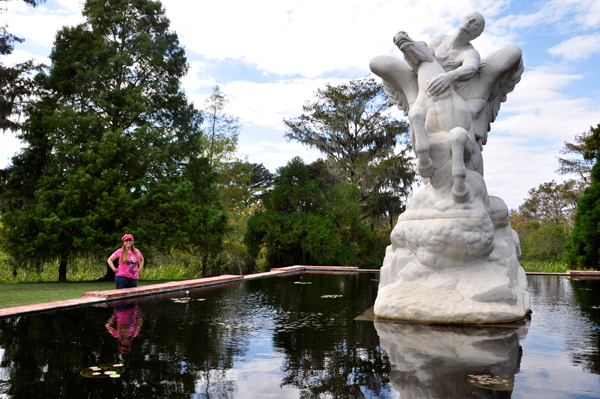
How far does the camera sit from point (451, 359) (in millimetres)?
2953

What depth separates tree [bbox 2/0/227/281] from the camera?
11047 mm

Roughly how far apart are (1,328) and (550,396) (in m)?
Answer: 4.49

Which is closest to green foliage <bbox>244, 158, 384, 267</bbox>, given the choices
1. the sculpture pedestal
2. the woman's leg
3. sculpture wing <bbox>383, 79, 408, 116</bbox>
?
the woman's leg

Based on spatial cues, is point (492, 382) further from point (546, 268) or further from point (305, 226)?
point (546, 268)

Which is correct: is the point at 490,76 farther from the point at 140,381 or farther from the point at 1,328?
the point at 1,328

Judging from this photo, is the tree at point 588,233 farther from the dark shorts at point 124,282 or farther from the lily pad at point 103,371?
the lily pad at point 103,371

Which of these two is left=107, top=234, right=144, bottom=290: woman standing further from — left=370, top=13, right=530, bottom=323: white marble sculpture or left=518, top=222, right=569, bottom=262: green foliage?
left=518, top=222, right=569, bottom=262: green foliage

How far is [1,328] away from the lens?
4.03 meters

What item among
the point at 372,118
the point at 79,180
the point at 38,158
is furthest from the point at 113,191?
the point at 372,118

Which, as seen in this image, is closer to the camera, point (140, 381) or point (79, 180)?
point (140, 381)

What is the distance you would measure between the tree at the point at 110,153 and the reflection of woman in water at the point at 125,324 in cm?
620

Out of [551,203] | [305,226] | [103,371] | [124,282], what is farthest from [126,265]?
[551,203]

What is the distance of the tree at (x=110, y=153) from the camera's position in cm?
1105

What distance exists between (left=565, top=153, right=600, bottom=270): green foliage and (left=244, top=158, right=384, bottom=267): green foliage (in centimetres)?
651
